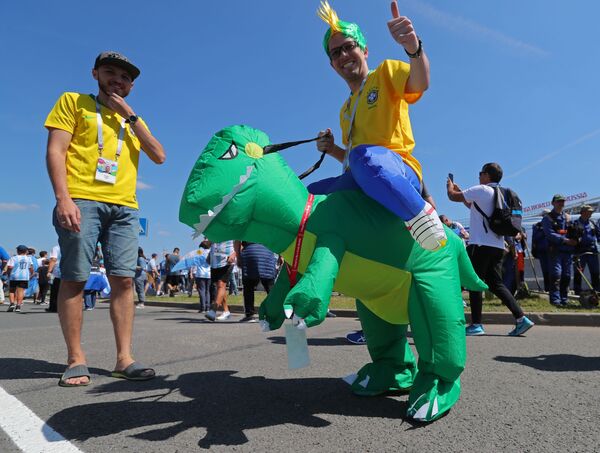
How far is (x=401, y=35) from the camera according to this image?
6.40 ft

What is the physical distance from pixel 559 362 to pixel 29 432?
10.5 feet

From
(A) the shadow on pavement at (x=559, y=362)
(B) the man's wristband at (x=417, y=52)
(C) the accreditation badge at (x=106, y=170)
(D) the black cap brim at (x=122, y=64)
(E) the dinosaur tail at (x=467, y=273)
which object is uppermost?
(D) the black cap brim at (x=122, y=64)

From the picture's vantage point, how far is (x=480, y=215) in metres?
4.54

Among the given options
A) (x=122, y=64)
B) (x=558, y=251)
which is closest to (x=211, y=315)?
(x=122, y=64)

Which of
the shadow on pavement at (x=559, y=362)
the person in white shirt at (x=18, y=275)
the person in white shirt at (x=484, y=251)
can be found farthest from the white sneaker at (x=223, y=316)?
the person in white shirt at (x=18, y=275)

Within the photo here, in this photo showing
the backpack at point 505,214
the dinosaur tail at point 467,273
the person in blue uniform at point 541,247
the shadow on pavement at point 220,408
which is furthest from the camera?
the person in blue uniform at point 541,247

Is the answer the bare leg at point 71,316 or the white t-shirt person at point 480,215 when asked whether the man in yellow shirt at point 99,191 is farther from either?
the white t-shirt person at point 480,215

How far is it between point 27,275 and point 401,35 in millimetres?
11116

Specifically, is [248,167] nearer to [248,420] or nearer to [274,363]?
[248,420]

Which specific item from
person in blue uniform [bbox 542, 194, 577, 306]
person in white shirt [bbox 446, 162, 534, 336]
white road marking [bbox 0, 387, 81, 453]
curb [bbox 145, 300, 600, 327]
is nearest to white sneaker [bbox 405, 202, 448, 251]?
white road marking [bbox 0, 387, 81, 453]

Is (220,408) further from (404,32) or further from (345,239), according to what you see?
(404,32)

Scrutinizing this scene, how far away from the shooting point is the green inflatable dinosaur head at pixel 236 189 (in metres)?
1.88

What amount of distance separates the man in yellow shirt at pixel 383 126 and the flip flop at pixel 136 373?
4.97ft

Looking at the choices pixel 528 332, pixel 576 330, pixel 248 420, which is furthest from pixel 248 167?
pixel 576 330
